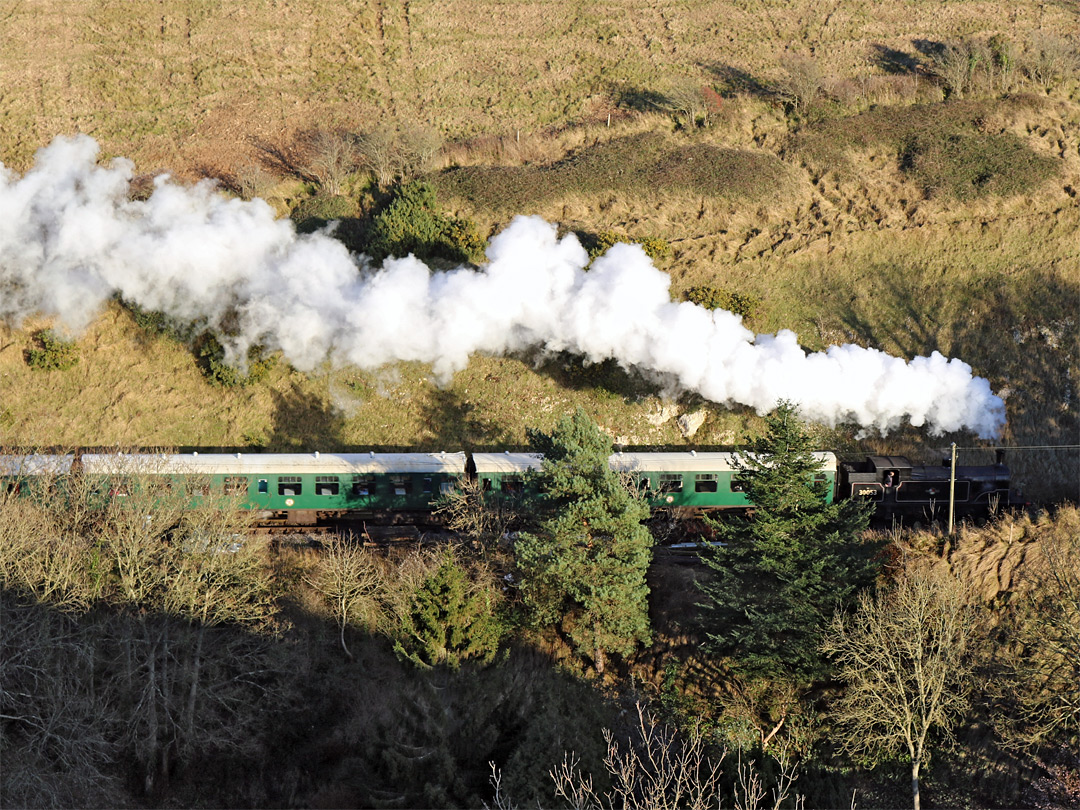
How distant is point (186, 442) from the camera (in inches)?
1651

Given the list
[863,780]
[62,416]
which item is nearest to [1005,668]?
[863,780]

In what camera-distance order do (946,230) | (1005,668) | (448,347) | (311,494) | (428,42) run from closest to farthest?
(1005,668), (311,494), (448,347), (946,230), (428,42)

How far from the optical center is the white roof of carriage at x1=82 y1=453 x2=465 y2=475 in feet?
111

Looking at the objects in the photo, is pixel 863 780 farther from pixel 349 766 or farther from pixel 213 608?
pixel 213 608

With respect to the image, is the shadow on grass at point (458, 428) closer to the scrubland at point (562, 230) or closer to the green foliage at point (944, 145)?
the scrubland at point (562, 230)

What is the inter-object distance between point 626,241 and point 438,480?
1957 centimetres

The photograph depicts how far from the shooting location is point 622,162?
53906 mm

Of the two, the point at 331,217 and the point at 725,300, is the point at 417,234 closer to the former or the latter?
the point at 331,217

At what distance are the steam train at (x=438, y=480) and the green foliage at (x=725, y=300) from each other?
11311 millimetres

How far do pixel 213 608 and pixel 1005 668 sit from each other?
23437 millimetres

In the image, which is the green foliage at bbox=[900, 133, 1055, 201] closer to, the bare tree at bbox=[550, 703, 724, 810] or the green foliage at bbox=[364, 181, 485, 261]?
the green foliage at bbox=[364, 181, 485, 261]

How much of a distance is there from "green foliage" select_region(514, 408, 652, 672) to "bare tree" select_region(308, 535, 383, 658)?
5385 mm

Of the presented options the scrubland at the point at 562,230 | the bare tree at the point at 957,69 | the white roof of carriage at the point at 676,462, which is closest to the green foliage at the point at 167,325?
the scrubland at the point at 562,230

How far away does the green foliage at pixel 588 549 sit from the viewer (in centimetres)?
2866
